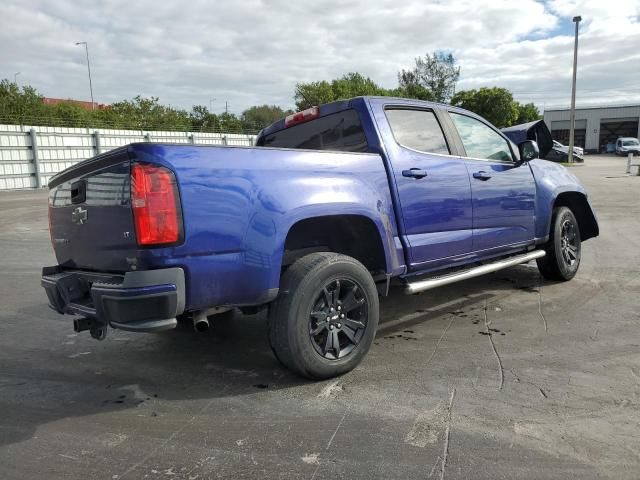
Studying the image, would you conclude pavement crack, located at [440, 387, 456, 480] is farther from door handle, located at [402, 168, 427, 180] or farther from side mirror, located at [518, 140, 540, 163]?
side mirror, located at [518, 140, 540, 163]

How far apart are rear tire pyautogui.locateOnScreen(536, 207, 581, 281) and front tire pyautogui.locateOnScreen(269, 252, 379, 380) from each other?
122 inches

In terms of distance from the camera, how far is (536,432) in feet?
9.27

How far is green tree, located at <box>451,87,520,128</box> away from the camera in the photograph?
47.7 meters

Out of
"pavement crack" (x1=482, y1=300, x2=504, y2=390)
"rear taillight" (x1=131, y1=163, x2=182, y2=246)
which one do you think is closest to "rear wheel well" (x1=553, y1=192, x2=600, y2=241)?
"pavement crack" (x1=482, y1=300, x2=504, y2=390)

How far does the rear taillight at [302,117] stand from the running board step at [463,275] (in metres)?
1.75

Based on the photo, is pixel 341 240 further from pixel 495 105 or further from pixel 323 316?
pixel 495 105

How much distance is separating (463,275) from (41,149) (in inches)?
900

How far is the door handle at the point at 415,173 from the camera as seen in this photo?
410cm

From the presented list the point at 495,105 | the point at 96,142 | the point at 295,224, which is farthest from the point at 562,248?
the point at 495,105

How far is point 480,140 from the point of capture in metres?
5.18

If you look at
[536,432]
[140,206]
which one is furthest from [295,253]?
[536,432]

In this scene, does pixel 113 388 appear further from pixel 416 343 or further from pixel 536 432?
pixel 536 432

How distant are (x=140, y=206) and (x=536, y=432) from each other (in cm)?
248

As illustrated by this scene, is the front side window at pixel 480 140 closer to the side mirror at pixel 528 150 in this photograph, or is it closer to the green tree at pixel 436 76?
the side mirror at pixel 528 150
